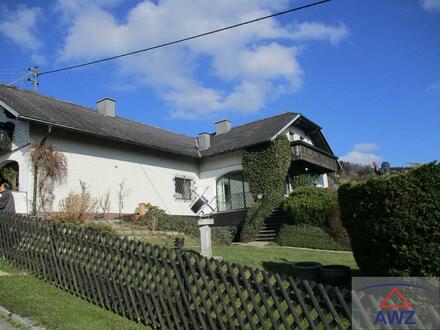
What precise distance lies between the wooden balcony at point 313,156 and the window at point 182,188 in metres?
6.26

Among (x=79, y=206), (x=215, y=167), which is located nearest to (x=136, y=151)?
(x=215, y=167)

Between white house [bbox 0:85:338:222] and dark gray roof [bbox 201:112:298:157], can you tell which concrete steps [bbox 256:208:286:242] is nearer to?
white house [bbox 0:85:338:222]

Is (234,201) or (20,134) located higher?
(20,134)

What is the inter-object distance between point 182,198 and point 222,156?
133 inches

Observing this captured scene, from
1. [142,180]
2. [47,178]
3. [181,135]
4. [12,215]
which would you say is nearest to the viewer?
[12,215]

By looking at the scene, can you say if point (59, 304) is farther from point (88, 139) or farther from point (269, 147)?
point (269, 147)

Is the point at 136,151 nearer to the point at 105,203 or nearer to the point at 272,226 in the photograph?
A: the point at 105,203

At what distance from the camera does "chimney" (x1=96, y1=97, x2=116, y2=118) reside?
71.8ft

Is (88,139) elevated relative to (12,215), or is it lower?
elevated

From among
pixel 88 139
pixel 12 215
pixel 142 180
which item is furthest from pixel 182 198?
pixel 12 215

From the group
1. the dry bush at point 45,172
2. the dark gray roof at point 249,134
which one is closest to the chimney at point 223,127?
the dark gray roof at point 249,134

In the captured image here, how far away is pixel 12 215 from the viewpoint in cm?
868

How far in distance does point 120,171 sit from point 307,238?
9.02 metres

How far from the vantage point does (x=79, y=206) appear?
1384cm
